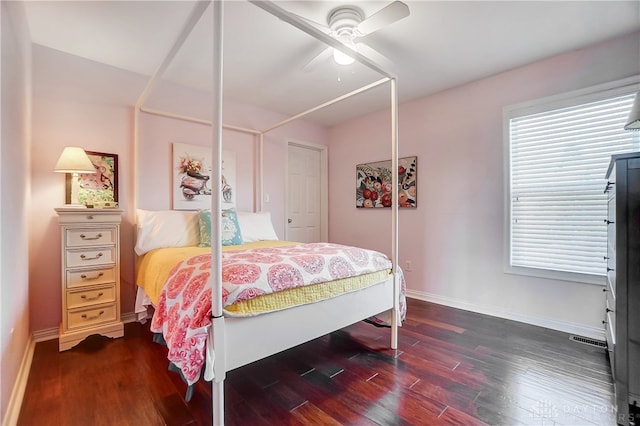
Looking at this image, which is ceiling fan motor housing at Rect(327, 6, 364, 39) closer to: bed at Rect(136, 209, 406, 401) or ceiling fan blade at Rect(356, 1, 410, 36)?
ceiling fan blade at Rect(356, 1, 410, 36)

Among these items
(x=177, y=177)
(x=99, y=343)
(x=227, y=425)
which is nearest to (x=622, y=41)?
(x=227, y=425)

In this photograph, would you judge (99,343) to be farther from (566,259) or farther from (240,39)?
(566,259)

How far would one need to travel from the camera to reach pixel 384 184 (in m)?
3.92

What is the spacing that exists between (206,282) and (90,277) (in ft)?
Result: 5.01

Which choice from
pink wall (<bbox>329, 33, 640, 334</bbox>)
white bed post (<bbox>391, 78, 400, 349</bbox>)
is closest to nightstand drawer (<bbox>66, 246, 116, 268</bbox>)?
white bed post (<bbox>391, 78, 400, 349</bbox>)

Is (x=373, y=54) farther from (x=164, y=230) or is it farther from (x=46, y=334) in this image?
(x=46, y=334)

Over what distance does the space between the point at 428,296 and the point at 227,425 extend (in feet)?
8.77

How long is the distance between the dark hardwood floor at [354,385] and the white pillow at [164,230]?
0.79 m

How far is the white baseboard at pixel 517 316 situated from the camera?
2.40 meters

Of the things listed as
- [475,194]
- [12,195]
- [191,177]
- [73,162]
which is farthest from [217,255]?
[475,194]

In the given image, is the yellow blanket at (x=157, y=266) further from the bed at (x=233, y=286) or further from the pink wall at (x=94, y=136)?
the pink wall at (x=94, y=136)

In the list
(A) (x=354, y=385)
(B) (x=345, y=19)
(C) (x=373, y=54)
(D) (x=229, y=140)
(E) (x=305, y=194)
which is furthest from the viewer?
(E) (x=305, y=194)

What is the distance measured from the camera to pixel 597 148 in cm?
239

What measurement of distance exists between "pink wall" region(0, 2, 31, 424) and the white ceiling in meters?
0.41
